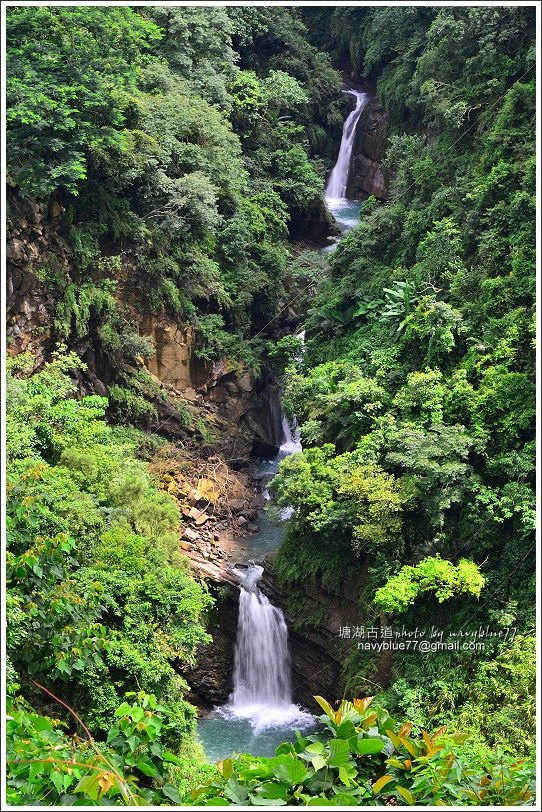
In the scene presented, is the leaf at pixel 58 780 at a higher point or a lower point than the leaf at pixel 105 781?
lower

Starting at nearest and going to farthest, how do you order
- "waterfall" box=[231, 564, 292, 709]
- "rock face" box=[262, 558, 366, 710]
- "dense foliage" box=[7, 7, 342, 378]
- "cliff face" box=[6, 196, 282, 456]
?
"rock face" box=[262, 558, 366, 710], "waterfall" box=[231, 564, 292, 709], "dense foliage" box=[7, 7, 342, 378], "cliff face" box=[6, 196, 282, 456]

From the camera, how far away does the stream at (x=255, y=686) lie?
11.5m

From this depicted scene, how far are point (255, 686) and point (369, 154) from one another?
16.7 m

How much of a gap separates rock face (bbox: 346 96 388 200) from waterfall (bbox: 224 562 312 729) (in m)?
14.0

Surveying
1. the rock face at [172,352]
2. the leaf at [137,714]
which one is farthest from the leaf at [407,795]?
the rock face at [172,352]

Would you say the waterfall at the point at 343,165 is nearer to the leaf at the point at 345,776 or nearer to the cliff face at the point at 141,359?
the cliff face at the point at 141,359

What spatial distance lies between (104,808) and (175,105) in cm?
1561

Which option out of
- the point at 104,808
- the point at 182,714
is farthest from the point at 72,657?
the point at 104,808

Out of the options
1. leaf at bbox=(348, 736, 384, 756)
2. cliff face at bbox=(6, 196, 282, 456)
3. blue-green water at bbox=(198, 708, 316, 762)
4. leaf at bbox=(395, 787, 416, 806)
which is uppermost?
cliff face at bbox=(6, 196, 282, 456)

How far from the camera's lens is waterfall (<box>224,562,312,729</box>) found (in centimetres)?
1266

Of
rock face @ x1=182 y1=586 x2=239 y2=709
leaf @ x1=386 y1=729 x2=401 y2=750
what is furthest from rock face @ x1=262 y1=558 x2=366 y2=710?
leaf @ x1=386 y1=729 x2=401 y2=750

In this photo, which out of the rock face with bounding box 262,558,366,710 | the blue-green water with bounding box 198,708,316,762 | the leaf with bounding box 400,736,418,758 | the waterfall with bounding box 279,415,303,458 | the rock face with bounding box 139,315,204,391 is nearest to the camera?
the leaf with bounding box 400,736,418,758

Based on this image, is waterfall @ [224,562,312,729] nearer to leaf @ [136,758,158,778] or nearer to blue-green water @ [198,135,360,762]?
blue-green water @ [198,135,360,762]

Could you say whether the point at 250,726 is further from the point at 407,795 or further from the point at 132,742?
the point at 407,795
